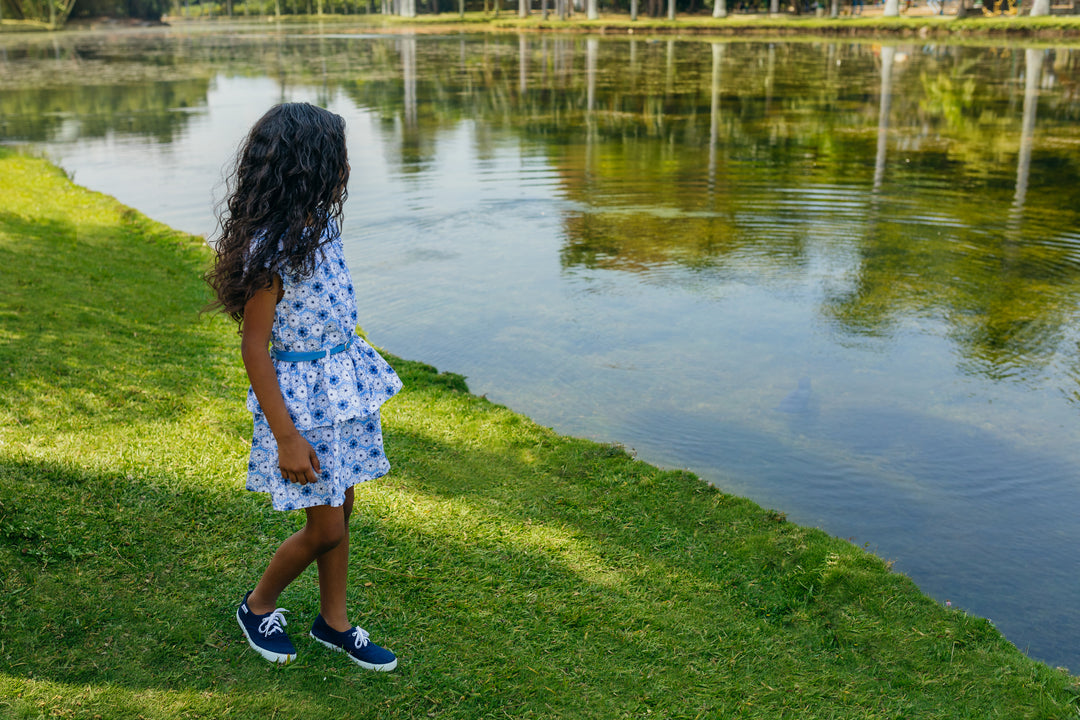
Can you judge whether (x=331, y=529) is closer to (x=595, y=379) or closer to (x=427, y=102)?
(x=595, y=379)

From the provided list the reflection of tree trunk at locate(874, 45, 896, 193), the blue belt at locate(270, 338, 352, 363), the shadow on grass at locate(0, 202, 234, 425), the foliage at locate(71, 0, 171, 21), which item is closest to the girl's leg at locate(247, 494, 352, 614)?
the blue belt at locate(270, 338, 352, 363)

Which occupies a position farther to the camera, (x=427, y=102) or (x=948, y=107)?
(x=427, y=102)

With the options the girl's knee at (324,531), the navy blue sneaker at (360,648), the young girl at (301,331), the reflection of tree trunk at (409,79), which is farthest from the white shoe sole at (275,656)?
the reflection of tree trunk at (409,79)

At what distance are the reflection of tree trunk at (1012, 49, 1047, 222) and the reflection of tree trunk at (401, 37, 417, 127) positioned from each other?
40.6ft

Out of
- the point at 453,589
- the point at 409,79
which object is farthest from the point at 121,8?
the point at 453,589

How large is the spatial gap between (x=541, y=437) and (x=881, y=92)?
74.4 feet

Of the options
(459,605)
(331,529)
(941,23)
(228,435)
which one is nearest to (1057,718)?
(459,605)

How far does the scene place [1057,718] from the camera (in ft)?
11.0

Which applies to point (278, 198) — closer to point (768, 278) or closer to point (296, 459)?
point (296, 459)

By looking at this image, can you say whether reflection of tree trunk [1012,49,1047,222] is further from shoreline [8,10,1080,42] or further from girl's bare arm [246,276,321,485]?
girl's bare arm [246,276,321,485]

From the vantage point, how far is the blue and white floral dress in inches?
115

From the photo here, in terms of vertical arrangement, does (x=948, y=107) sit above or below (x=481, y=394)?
above

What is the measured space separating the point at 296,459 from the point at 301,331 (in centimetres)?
41

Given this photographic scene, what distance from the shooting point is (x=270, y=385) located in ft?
9.21
